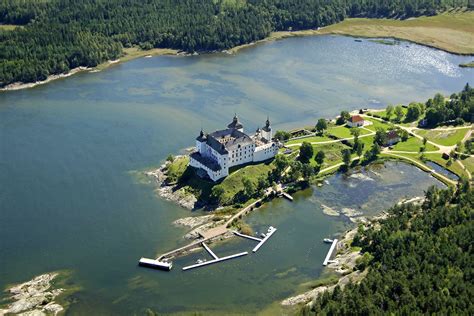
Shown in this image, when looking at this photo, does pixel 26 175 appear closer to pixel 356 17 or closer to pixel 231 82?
pixel 231 82

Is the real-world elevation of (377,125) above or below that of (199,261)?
above

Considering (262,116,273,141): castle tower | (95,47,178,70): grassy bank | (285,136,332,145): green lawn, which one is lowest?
(285,136,332,145): green lawn

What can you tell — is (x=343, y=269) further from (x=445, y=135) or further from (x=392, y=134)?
(x=445, y=135)

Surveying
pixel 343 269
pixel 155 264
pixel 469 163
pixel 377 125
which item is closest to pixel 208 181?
pixel 155 264

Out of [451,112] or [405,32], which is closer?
[451,112]

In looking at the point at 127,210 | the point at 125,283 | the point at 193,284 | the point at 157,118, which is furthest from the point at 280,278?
the point at 157,118

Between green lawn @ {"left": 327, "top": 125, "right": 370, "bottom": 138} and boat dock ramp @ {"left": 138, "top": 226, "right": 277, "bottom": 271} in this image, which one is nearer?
boat dock ramp @ {"left": 138, "top": 226, "right": 277, "bottom": 271}

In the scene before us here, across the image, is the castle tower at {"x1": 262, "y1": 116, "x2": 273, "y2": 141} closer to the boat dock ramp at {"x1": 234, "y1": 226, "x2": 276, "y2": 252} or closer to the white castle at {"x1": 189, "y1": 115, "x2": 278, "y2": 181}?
the white castle at {"x1": 189, "y1": 115, "x2": 278, "y2": 181}

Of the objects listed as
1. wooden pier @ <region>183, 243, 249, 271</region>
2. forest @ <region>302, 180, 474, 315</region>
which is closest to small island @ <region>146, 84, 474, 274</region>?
wooden pier @ <region>183, 243, 249, 271</region>
